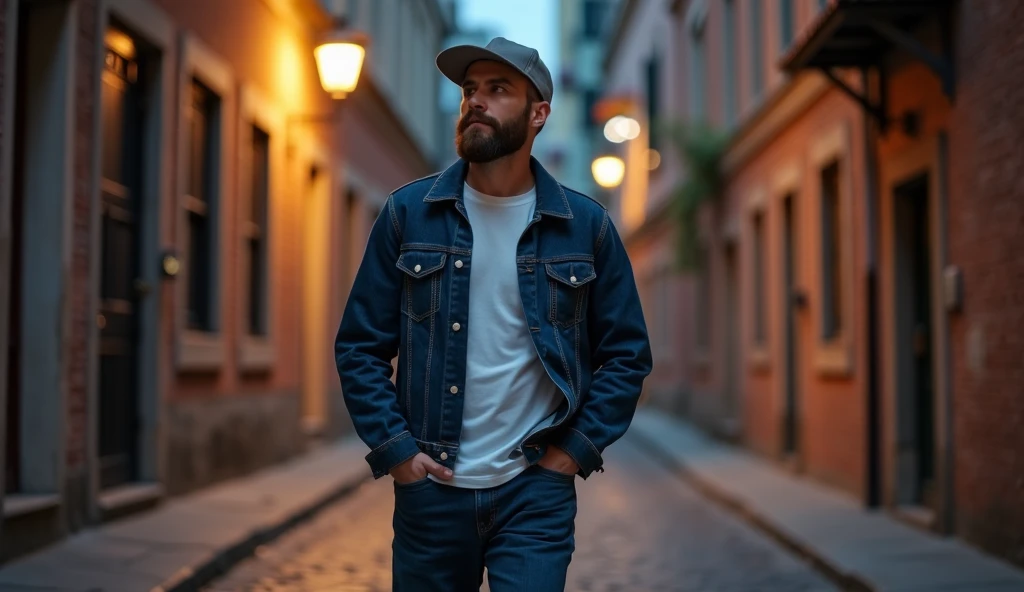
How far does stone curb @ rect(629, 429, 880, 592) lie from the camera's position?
768 cm

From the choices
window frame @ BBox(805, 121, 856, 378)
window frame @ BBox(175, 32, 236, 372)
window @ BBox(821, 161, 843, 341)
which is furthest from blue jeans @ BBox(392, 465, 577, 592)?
window @ BBox(821, 161, 843, 341)

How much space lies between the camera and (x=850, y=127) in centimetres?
1232

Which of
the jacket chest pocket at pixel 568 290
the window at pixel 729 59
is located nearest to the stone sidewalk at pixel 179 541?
the jacket chest pocket at pixel 568 290

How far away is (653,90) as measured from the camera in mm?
30094

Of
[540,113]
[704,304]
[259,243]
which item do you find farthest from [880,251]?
[704,304]

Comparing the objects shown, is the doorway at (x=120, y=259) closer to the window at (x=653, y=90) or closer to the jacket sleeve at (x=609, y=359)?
the jacket sleeve at (x=609, y=359)

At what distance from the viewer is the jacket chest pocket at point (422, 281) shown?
3510 mm

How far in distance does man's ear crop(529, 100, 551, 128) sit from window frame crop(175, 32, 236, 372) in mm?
7467

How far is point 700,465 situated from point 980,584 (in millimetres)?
8532

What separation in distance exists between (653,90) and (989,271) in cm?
2208

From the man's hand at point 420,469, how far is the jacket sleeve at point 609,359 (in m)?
0.30

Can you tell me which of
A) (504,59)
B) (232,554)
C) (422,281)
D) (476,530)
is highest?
(504,59)

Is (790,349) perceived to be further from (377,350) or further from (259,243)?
(377,350)

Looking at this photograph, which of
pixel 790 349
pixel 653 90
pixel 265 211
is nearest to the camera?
pixel 265 211
